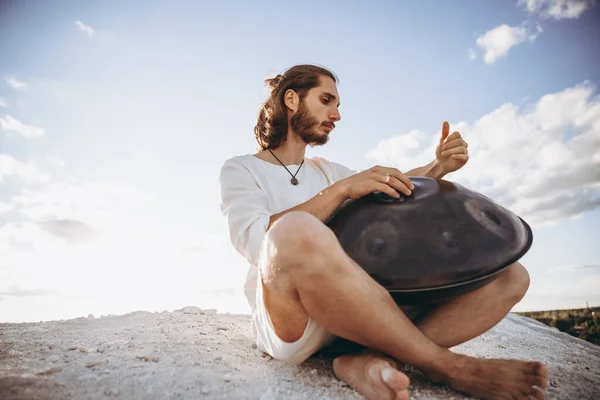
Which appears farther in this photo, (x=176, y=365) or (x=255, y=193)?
(x=255, y=193)

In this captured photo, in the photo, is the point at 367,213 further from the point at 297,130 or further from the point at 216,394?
the point at 297,130

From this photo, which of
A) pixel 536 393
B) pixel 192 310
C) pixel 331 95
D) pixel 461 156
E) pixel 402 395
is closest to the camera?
pixel 402 395

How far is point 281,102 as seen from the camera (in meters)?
3.18

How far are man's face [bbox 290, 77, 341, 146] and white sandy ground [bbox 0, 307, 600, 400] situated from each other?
1.51 meters

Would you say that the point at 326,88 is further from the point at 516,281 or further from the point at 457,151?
the point at 516,281

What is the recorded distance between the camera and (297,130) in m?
2.98

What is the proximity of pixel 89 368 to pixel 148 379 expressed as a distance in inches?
14.3

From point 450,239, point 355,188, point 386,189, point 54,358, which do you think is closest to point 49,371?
point 54,358

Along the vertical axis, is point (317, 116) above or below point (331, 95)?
below

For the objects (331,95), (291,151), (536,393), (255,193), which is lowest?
(536,393)

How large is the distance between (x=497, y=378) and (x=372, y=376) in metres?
0.51

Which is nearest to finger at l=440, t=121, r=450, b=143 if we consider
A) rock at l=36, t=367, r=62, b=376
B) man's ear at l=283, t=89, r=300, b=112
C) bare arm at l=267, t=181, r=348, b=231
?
bare arm at l=267, t=181, r=348, b=231

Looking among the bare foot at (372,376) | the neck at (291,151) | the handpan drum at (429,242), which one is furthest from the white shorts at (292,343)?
the neck at (291,151)

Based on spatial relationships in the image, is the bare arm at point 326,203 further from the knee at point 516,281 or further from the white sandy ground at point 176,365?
the knee at point 516,281
